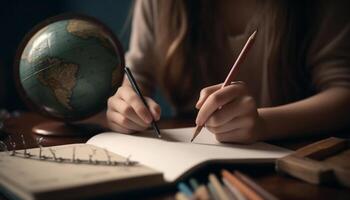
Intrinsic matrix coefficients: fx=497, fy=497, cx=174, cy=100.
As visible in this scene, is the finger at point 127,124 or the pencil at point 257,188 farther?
the finger at point 127,124

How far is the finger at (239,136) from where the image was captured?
798 millimetres

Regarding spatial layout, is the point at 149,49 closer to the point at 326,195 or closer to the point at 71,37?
the point at 71,37

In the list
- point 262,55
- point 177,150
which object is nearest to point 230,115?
point 177,150

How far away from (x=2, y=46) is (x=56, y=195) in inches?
59.3

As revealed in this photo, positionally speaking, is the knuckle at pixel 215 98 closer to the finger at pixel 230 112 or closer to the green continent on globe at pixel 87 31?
the finger at pixel 230 112

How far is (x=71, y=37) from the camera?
0.89 metres

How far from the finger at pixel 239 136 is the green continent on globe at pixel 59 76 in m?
0.29

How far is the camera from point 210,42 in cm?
133

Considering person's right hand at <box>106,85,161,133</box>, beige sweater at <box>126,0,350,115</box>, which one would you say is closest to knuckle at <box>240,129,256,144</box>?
person's right hand at <box>106,85,161,133</box>

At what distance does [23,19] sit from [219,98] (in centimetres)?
137

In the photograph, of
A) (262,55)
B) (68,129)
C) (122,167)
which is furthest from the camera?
(262,55)

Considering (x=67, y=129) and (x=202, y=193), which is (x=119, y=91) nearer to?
(x=67, y=129)

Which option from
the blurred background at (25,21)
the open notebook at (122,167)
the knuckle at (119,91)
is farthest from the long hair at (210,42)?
the blurred background at (25,21)

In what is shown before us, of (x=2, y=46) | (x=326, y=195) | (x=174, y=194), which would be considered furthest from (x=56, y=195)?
(x=2, y=46)
